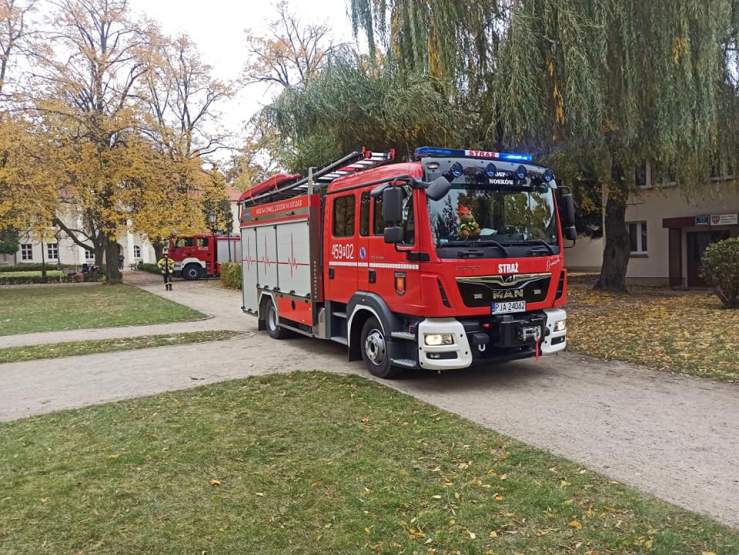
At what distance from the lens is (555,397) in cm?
655

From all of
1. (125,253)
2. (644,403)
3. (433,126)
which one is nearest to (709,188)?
(433,126)

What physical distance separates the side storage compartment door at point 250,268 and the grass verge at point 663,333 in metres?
6.38

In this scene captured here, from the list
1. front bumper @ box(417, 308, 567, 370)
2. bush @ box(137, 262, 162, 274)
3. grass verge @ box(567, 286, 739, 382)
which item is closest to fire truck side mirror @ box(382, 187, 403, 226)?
front bumper @ box(417, 308, 567, 370)

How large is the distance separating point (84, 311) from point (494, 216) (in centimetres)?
1435

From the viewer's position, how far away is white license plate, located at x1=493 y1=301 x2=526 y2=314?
22.7 feet

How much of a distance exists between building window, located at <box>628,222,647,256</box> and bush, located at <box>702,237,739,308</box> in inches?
404

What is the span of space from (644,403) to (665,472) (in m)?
2.04

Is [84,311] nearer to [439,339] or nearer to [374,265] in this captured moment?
[374,265]

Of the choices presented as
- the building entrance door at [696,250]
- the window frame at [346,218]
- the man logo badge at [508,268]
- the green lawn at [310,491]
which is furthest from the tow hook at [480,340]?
the building entrance door at [696,250]

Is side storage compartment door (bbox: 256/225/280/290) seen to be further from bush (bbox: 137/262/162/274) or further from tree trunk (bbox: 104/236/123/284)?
bush (bbox: 137/262/162/274)

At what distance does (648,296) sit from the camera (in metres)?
16.9

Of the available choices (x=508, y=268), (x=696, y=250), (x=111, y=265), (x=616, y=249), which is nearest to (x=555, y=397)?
(x=508, y=268)

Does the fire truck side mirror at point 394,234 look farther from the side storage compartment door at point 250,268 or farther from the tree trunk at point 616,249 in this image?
the tree trunk at point 616,249

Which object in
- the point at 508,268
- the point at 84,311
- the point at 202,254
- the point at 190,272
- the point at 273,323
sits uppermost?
the point at 202,254
